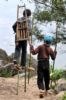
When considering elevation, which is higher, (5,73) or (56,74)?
(56,74)

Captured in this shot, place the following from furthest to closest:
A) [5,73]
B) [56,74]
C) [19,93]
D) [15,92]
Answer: [5,73]
[56,74]
[15,92]
[19,93]

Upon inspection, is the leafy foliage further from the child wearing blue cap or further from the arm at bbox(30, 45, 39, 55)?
the arm at bbox(30, 45, 39, 55)

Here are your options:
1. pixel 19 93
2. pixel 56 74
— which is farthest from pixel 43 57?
pixel 56 74

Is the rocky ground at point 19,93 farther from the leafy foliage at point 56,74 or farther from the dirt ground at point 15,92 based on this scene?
the leafy foliage at point 56,74

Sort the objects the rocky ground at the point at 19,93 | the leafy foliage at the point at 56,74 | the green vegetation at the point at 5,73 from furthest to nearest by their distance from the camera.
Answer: the green vegetation at the point at 5,73, the leafy foliage at the point at 56,74, the rocky ground at the point at 19,93

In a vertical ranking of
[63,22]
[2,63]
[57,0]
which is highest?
[57,0]

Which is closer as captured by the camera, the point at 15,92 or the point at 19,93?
the point at 19,93

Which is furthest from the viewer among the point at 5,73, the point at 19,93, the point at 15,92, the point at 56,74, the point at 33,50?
the point at 5,73

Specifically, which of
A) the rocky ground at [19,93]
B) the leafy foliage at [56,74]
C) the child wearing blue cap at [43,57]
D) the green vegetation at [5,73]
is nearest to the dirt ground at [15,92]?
the rocky ground at [19,93]

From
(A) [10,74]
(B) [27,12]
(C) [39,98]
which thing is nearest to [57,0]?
(A) [10,74]

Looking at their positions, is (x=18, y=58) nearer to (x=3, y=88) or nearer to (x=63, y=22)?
(x=3, y=88)

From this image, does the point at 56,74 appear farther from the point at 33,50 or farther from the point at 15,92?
the point at 33,50

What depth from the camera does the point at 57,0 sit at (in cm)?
2370

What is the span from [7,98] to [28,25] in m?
2.70
